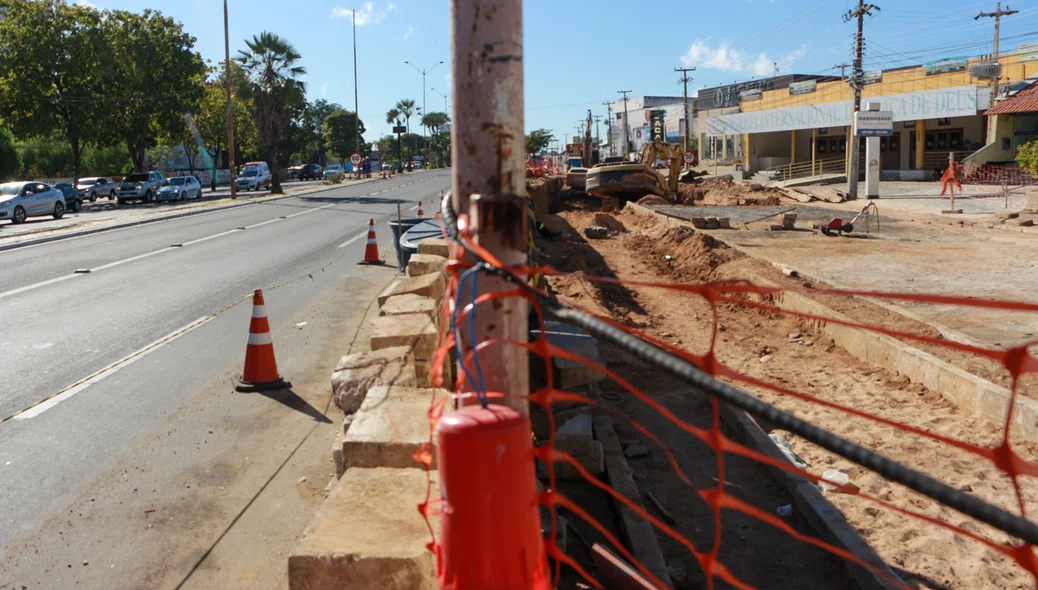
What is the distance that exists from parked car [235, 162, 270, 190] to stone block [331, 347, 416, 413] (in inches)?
2033

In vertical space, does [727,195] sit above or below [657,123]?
below

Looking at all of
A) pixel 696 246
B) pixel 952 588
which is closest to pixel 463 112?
pixel 952 588

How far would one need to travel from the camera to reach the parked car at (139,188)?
4122 cm

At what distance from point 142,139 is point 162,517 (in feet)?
164

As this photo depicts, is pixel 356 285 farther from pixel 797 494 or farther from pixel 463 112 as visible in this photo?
pixel 463 112

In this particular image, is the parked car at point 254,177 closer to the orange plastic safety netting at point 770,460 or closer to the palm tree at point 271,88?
the palm tree at point 271,88

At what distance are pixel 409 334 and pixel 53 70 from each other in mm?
46443

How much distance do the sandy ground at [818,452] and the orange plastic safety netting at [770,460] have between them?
2 centimetres

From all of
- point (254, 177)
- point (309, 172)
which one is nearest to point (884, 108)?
point (254, 177)

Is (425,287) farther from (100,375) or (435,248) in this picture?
(100,375)

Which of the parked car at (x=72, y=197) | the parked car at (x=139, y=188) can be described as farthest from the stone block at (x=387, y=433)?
the parked car at (x=139, y=188)

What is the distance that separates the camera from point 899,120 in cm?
4309

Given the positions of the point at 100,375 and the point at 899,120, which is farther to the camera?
the point at 899,120

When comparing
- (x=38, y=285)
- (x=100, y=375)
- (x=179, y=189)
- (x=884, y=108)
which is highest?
(x=884, y=108)
